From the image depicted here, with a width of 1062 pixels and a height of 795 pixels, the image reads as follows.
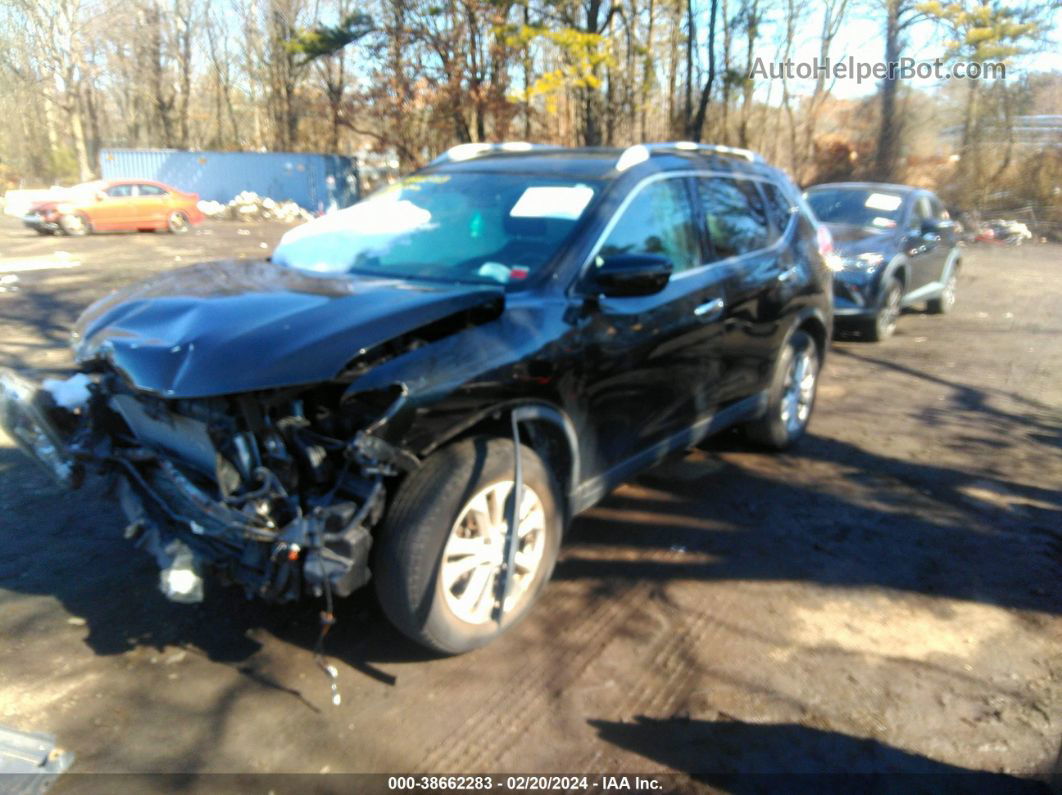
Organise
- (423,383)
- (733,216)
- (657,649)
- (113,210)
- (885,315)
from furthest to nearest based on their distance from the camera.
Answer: (113,210) → (885,315) → (733,216) → (657,649) → (423,383)

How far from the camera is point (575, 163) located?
4410 mm

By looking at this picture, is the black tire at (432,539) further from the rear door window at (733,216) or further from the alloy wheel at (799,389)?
the alloy wheel at (799,389)

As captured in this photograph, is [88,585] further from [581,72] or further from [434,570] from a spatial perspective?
[581,72]

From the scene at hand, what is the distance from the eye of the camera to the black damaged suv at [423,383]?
9.53ft

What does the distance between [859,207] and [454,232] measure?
27.2ft

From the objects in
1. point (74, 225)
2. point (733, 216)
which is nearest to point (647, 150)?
point (733, 216)

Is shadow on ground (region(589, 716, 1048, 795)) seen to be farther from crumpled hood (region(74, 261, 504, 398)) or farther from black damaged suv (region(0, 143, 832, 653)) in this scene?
crumpled hood (region(74, 261, 504, 398))

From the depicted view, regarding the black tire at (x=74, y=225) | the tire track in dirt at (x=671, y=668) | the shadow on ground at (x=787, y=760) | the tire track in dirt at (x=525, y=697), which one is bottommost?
the shadow on ground at (x=787, y=760)

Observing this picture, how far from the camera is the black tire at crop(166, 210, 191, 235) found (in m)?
23.8

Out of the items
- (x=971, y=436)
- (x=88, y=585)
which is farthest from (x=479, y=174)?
(x=971, y=436)

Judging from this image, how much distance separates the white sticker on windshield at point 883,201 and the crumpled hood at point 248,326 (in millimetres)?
8635

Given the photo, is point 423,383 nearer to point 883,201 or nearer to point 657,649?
point 657,649

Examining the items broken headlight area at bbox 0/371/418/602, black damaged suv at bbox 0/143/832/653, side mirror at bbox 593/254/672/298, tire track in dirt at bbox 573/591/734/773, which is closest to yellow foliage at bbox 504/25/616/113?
black damaged suv at bbox 0/143/832/653

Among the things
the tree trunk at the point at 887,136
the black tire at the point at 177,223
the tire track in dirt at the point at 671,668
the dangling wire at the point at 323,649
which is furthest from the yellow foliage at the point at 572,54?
the dangling wire at the point at 323,649
